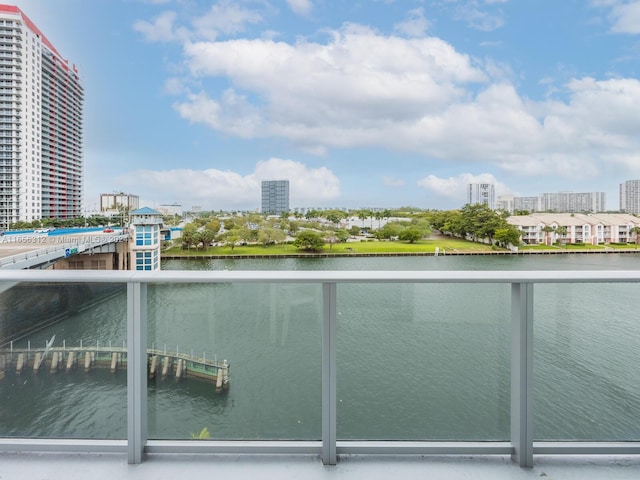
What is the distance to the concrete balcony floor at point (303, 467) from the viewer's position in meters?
1.10

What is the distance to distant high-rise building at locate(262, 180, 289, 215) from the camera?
1323 inches

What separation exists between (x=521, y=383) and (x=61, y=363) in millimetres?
1439

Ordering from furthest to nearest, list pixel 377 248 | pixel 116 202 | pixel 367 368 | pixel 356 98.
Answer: pixel 356 98 → pixel 116 202 → pixel 377 248 → pixel 367 368

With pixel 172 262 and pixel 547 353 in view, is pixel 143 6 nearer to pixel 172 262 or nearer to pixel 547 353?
pixel 172 262

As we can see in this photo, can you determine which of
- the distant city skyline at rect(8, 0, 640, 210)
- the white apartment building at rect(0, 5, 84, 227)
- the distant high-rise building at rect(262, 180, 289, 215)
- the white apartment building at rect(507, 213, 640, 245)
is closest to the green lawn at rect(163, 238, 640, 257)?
the white apartment building at rect(507, 213, 640, 245)

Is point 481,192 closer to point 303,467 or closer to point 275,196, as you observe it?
point 275,196

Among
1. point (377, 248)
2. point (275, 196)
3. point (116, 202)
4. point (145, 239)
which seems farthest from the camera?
point (275, 196)

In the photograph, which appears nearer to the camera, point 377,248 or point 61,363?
point 61,363

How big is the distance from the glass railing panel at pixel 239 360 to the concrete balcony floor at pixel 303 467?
2.9 inches

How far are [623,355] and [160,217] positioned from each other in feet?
78.8

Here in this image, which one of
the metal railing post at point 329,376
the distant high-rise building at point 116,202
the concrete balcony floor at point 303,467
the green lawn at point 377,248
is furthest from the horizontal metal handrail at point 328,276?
the distant high-rise building at point 116,202

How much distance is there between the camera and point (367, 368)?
1229mm

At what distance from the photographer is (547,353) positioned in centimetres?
118

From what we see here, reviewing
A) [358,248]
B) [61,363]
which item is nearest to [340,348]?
[61,363]
